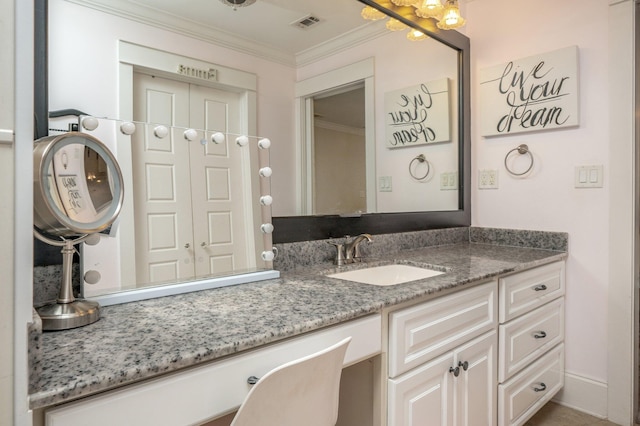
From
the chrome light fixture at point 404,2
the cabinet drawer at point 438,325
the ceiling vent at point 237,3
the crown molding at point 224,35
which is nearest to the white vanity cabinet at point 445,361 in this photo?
the cabinet drawer at point 438,325

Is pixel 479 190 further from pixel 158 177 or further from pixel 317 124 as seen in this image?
pixel 158 177

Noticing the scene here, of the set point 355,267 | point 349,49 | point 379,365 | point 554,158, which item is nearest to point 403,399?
point 379,365

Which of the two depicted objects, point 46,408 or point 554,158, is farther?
point 554,158

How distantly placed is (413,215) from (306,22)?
3.74ft

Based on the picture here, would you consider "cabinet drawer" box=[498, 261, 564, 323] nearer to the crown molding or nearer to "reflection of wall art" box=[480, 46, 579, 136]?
"reflection of wall art" box=[480, 46, 579, 136]

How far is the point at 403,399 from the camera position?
114 centimetres

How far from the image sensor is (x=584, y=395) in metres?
2.04

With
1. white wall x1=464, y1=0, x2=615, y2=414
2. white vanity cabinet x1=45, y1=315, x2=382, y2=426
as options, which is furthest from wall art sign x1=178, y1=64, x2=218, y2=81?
white wall x1=464, y1=0, x2=615, y2=414

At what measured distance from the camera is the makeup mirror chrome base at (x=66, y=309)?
32.3 inches

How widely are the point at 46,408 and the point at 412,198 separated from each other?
1.92 metres

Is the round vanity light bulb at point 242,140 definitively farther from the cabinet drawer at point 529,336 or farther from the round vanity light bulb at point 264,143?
the cabinet drawer at point 529,336

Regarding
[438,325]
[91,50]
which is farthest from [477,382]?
[91,50]

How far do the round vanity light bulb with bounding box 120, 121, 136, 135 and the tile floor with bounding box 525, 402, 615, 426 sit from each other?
7.17 ft

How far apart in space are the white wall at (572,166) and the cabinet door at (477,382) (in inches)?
33.5
